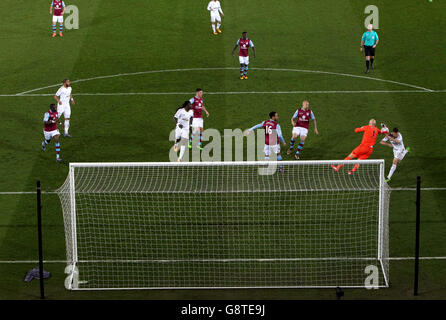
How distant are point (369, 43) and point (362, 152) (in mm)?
9222

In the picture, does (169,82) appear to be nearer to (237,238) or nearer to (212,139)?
(212,139)

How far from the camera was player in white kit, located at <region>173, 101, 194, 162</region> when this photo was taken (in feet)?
86.6

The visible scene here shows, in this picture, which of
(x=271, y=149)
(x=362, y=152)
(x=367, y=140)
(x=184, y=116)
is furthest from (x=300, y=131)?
(x=184, y=116)

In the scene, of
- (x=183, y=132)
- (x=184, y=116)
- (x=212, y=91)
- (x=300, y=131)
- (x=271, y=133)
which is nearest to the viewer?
(x=271, y=133)

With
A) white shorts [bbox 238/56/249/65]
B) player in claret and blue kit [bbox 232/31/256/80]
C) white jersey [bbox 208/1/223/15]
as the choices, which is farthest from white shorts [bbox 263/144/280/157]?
white jersey [bbox 208/1/223/15]

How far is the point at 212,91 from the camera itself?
107 feet

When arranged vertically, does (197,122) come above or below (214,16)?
below

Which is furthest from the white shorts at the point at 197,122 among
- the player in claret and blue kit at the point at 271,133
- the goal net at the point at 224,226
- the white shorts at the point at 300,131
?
the white shorts at the point at 300,131

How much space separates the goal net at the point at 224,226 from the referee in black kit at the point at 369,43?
8.70 meters

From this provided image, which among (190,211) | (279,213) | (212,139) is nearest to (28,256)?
(190,211)

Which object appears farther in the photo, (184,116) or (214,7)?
(214,7)

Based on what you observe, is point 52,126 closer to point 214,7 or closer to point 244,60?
point 244,60

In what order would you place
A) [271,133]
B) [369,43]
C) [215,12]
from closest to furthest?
[271,133] → [369,43] → [215,12]

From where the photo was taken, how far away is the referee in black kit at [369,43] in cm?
3350
